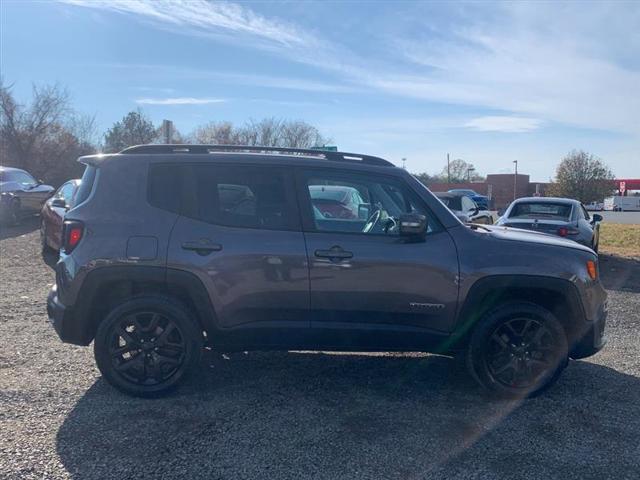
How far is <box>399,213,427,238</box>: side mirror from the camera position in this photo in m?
4.58

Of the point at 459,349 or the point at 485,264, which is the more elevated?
the point at 485,264

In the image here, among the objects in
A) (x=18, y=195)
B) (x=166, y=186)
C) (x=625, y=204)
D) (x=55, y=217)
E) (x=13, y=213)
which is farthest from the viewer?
(x=625, y=204)

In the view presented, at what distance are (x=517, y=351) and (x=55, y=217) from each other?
334 inches

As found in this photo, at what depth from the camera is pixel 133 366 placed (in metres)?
4.73

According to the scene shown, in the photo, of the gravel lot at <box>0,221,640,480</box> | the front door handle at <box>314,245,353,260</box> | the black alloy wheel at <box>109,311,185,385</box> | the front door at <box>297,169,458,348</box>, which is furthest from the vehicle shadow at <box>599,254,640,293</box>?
the black alloy wheel at <box>109,311,185,385</box>

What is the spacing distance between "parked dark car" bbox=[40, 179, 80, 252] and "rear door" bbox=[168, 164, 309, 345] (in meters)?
6.05

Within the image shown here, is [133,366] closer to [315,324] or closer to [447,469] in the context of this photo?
[315,324]

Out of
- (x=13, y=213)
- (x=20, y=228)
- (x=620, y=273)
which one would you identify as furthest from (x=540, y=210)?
(x=20, y=228)

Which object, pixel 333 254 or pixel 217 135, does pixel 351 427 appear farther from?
→ pixel 217 135

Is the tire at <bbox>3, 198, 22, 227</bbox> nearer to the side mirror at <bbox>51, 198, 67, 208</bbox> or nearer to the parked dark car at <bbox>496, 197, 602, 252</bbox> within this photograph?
the side mirror at <bbox>51, 198, 67, 208</bbox>

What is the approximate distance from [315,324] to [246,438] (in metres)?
1.04

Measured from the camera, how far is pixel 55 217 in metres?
10.5

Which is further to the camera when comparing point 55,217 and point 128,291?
point 55,217

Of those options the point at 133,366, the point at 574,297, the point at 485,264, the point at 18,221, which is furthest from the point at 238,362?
the point at 18,221
